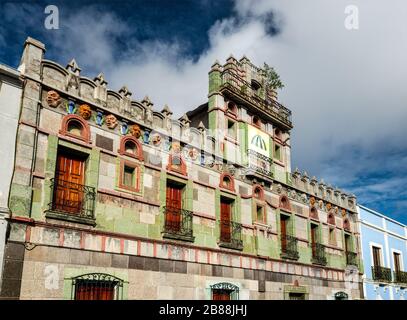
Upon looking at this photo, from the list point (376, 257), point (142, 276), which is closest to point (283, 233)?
point (142, 276)

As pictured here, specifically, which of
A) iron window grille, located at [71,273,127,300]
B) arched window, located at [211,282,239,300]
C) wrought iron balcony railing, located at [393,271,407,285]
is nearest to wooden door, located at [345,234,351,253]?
wrought iron balcony railing, located at [393,271,407,285]

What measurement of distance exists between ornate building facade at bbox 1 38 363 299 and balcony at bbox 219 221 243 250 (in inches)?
2.4

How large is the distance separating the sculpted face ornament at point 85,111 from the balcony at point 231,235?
664 cm

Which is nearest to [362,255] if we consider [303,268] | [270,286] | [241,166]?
[303,268]

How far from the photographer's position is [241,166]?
18.0 metres

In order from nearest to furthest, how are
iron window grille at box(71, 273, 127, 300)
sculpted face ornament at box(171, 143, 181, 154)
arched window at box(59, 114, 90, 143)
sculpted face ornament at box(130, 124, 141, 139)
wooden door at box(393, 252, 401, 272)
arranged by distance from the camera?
iron window grille at box(71, 273, 127, 300)
arched window at box(59, 114, 90, 143)
sculpted face ornament at box(130, 124, 141, 139)
sculpted face ornament at box(171, 143, 181, 154)
wooden door at box(393, 252, 401, 272)

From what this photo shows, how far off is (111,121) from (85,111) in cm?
96

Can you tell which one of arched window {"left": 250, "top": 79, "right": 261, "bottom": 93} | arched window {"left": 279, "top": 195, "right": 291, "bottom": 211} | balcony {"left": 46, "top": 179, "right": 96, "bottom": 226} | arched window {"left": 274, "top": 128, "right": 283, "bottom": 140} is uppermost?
arched window {"left": 250, "top": 79, "right": 261, "bottom": 93}

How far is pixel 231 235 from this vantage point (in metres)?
16.5

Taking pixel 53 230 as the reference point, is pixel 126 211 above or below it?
above

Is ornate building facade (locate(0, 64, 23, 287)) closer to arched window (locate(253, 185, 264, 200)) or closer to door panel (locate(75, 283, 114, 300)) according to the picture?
door panel (locate(75, 283, 114, 300))

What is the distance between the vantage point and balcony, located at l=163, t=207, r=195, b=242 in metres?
14.1

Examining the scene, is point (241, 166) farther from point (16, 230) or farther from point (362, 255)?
point (362, 255)
